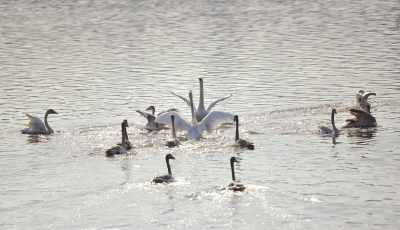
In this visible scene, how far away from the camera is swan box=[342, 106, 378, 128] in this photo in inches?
838

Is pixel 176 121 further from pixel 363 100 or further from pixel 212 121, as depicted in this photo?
pixel 363 100

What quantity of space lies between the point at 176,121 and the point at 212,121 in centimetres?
90

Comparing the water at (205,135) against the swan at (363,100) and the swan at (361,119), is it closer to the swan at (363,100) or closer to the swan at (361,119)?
the swan at (361,119)

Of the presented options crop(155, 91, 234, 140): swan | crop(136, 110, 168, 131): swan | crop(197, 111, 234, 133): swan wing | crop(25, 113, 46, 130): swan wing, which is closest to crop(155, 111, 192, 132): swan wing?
crop(155, 91, 234, 140): swan

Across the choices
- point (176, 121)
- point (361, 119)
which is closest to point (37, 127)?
point (176, 121)

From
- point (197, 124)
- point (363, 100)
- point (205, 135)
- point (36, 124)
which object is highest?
point (363, 100)

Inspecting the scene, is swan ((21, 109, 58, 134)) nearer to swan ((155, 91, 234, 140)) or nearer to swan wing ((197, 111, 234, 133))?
swan ((155, 91, 234, 140))

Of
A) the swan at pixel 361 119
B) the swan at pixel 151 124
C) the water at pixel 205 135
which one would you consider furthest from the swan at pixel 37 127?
the swan at pixel 361 119

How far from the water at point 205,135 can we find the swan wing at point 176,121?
364 millimetres

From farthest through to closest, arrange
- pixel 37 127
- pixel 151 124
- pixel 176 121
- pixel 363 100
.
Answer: pixel 363 100 → pixel 151 124 → pixel 37 127 → pixel 176 121

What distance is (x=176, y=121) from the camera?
21.7 m

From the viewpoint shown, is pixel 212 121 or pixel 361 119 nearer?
pixel 361 119

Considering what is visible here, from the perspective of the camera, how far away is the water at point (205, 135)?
14922 mm

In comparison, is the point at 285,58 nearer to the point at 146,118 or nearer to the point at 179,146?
the point at 146,118
